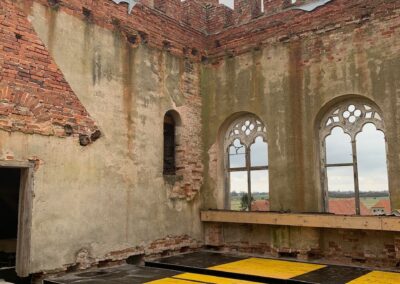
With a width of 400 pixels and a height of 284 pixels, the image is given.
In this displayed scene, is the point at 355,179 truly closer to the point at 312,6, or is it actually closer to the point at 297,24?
the point at 297,24

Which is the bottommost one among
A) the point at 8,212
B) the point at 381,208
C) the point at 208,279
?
the point at 208,279

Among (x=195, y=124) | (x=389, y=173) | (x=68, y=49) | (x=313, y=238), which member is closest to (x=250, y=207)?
(x=313, y=238)

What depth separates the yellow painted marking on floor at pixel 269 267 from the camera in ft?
23.8

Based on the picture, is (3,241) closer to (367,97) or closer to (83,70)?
(83,70)

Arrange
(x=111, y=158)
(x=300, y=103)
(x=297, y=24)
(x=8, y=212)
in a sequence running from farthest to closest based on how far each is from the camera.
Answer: (x=8, y=212) → (x=297, y=24) → (x=300, y=103) → (x=111, y=158)

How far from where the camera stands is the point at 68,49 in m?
7.84

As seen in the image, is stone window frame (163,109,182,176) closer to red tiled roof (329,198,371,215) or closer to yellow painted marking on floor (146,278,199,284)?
yellow painted marking on floor (146,278,199,284)

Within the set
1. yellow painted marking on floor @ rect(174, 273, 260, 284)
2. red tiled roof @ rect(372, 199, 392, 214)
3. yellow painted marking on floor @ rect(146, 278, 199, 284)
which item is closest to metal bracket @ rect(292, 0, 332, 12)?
red tiled roof @ rect(372, 199, 392, 214)

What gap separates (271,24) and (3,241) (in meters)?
8.21

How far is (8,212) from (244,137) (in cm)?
630

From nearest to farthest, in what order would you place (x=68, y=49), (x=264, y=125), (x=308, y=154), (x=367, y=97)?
(x=68, y=49)
(x=367, y=97)
(x=308, y=154)
(x=264, y=125)

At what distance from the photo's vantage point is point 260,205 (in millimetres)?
9898

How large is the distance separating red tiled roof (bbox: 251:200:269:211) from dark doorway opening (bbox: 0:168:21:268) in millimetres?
5575

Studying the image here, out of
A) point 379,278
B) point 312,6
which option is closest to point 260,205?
point 379,278
